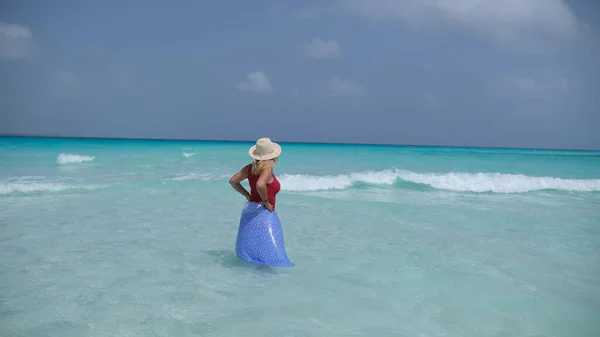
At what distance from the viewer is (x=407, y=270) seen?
5562 millimetres

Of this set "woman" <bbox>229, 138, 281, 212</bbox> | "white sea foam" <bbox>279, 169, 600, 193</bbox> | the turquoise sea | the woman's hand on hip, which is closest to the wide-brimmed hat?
"woman" <bbox>229, 138, 281, 212</bbox>

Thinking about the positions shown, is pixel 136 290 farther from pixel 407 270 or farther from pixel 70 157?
pixel 70 157

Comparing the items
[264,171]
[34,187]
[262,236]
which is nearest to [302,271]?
[262,236]

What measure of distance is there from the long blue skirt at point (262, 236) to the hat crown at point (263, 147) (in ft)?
2.26

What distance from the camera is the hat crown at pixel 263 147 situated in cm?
495

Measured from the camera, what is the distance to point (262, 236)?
530cm

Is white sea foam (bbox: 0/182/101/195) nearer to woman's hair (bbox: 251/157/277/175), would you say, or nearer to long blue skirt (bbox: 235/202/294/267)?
long blue skirt (bbox: 235/202/294/267)

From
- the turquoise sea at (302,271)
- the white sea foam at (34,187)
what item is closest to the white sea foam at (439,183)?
the turquoise sea at (302,271)

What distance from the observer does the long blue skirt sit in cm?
527

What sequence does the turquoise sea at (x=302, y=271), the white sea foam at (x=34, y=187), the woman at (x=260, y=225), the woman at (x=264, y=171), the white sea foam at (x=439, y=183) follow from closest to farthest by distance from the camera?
the turquoise sea at (x=302, y=271) → the woman at (x=264, y=171) → the woman at (x=260, y=225) → the white sea foam at (x=34, y=187) → the white sea foam at (x=439, y=183)

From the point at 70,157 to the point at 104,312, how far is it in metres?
24.3

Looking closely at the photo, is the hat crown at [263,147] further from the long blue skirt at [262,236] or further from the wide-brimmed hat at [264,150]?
the long blue skirt at [262,236]

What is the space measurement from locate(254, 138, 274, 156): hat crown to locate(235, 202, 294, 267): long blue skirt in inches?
27.2

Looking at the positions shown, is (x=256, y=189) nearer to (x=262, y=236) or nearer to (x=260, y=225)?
(x=260, y=225)
